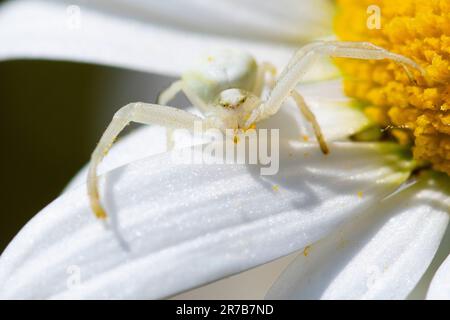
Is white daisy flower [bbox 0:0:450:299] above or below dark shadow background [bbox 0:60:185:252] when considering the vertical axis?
below

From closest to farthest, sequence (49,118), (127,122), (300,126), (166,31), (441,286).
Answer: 1. (441,286)
2. (127,122)
3. (300,126)
4. (166,31)
5. (49,118)

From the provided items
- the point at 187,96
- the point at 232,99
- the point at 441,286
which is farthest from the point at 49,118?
the point at 441,286

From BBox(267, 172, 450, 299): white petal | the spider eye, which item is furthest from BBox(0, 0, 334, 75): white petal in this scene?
BBox(267, 172, 450, 299): white petal

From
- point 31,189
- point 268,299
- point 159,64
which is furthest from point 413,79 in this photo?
point 31,189

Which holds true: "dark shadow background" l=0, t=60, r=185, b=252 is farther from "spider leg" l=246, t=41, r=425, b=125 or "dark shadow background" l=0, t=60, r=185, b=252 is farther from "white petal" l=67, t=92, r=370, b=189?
"spider leg" l=246, t=41, r=425, b=125

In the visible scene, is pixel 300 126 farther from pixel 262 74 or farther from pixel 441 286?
pixel 441 286
